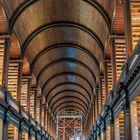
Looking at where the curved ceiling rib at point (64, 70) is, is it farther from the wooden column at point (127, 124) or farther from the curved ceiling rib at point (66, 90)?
the wooden column at point (127, 124)

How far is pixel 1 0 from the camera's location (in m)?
17.8

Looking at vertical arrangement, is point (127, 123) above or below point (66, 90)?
below

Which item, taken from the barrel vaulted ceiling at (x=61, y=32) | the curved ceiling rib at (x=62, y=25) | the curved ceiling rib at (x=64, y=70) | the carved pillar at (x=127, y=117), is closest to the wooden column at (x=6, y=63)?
the barrel vaulted ceiling at (x=61, y=32)

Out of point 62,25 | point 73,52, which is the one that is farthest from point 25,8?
point 73,52

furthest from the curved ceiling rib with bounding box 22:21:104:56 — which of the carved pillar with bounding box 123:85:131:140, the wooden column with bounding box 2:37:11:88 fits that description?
the carved pillar with bounding box 123:85:131:140

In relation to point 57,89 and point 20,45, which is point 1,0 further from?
point 57,89

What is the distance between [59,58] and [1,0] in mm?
15663

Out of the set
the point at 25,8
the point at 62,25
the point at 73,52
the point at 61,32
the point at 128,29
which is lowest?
the point at 128,29

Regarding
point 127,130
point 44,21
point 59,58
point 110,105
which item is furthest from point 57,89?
point 127,130

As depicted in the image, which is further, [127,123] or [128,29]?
[128,29]

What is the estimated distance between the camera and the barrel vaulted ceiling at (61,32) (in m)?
20.5

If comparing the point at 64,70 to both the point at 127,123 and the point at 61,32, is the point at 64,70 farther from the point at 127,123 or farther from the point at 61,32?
the point at 127,123

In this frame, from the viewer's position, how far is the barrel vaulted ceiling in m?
20.5

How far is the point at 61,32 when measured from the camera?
27.1 metres
